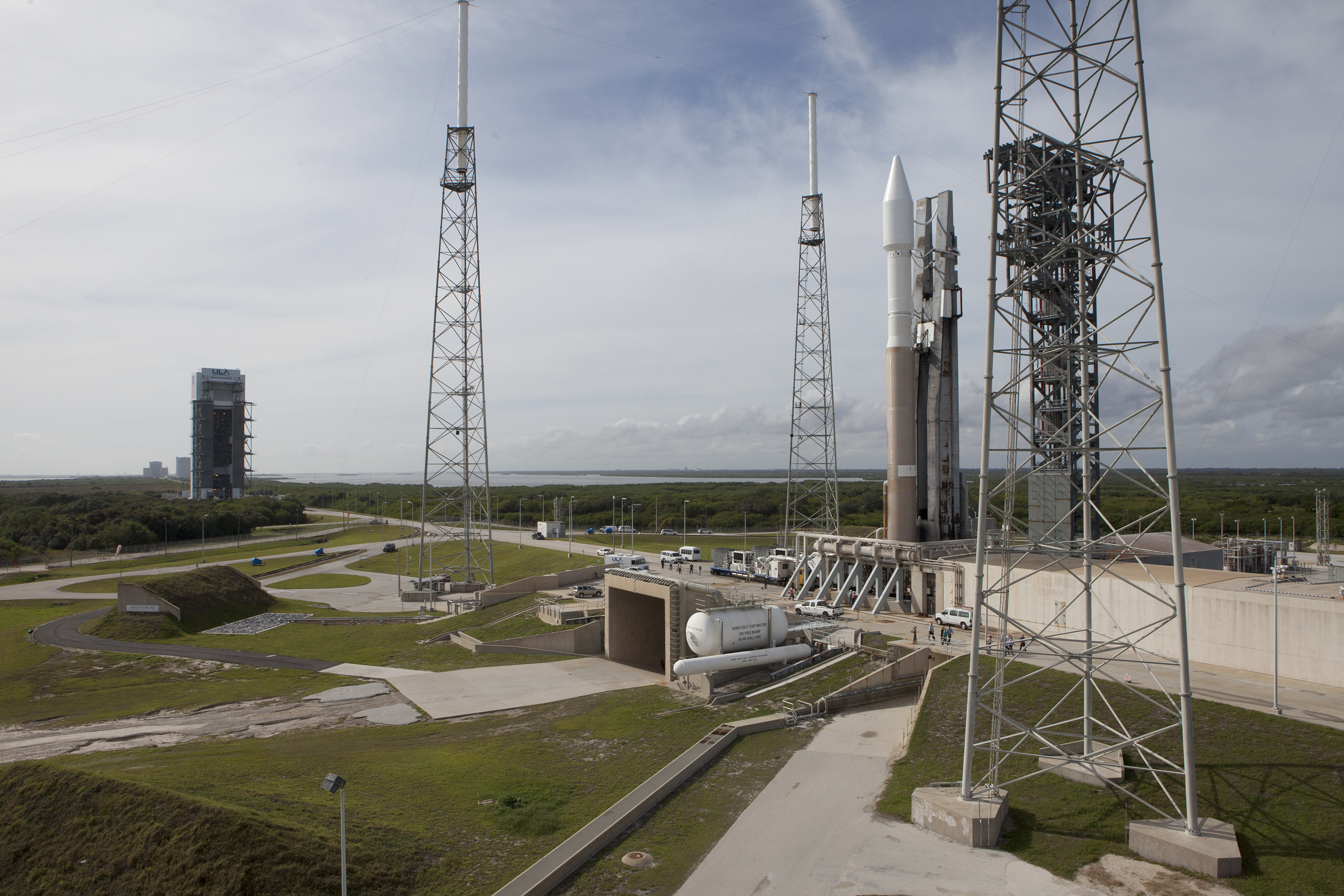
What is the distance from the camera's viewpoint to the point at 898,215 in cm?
4712

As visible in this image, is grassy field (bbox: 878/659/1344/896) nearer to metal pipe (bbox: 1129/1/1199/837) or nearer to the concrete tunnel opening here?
metal pipe (bbox: 1129/1/1199/837)

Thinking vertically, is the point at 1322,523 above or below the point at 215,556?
above

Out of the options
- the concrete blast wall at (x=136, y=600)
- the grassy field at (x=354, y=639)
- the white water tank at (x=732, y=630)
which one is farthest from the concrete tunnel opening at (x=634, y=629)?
the concrete blast wall at (x=136, y=600)

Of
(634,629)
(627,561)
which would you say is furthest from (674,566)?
(634,629)

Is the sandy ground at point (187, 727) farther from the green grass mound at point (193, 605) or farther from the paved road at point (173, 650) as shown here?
the green grass mound at point (193, 605)

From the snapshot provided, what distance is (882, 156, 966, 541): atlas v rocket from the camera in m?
47.2

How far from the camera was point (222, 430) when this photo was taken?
153 meters

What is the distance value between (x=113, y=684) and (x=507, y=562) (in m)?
40.4

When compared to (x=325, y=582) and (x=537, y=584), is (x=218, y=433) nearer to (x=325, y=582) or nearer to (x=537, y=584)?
(x=325, y=582)

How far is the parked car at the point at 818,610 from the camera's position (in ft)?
144

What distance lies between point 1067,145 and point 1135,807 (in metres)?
17.5

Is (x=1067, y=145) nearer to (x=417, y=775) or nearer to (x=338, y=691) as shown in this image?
(x=417, y=775)

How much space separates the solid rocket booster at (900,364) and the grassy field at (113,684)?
113 ft

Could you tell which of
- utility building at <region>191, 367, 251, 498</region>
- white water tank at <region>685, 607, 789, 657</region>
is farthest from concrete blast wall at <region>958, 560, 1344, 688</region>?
utility building at <region>191, 367, 251, 498</region>
